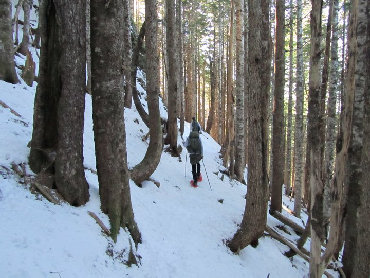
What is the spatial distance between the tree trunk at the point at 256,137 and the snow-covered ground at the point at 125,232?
615mm

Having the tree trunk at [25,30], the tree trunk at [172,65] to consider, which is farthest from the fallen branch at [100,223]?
the tree trunk at [25,30]

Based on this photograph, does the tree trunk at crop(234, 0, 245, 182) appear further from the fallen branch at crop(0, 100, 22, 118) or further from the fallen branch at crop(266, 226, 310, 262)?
the fallen branch at crop(0, 100, 22, 118)

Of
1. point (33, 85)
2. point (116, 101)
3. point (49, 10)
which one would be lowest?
point (116, 101)

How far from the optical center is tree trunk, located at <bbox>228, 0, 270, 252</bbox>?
20.9ft

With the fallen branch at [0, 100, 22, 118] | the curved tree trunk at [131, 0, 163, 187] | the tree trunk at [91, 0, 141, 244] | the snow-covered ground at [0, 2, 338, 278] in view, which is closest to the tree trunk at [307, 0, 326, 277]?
the snow-covered ground at [0, 2, 338, 278]

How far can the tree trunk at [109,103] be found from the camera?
4910 mm

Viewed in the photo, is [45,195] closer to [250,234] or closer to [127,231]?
[127,231]

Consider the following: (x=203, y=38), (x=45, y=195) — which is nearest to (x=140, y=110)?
(x=45, y=195)

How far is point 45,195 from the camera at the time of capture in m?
4.66

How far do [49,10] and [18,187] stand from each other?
8.55 feet

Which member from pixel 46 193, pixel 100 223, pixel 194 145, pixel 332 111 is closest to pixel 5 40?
pixel 46 193

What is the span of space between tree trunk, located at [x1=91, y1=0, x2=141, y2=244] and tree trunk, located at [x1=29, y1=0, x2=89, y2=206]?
211 mm

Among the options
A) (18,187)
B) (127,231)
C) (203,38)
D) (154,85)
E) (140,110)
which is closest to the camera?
(18,187)

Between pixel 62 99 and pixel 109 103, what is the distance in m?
0.67
